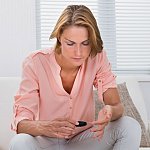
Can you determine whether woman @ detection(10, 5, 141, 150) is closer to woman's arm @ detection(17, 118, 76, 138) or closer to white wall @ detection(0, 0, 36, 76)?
woman's arm @ detection(17, 118, 76, 138)

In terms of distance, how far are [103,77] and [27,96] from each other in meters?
0.38

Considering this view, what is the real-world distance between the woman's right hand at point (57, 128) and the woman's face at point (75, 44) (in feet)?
0.97

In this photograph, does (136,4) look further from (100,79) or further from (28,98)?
(28,98)

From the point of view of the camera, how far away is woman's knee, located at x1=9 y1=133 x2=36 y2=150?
1561 millimetres

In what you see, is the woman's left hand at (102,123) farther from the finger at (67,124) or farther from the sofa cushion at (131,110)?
the sofa cushion at (131,110)

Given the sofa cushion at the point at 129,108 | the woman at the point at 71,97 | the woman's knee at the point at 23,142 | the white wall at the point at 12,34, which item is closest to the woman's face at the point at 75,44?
the woman at the point at 71,97

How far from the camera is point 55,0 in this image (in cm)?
322

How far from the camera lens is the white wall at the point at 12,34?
304 centimetres

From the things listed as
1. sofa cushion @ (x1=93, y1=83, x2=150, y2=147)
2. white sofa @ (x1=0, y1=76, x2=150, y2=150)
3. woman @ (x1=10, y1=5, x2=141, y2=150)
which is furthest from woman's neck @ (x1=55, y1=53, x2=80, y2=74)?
white sofa @ (x1=0, y1=76, x2=150, y2=150)

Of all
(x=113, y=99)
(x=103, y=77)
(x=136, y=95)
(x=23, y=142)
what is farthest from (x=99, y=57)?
(x=136, y=95)

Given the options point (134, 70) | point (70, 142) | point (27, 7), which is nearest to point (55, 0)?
point (27, 7)

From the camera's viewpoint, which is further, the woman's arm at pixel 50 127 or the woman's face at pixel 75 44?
the woman's face at pixel 75 44

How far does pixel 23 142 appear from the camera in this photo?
157 cm

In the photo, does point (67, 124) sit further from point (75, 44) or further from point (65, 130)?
point (75, 44)
